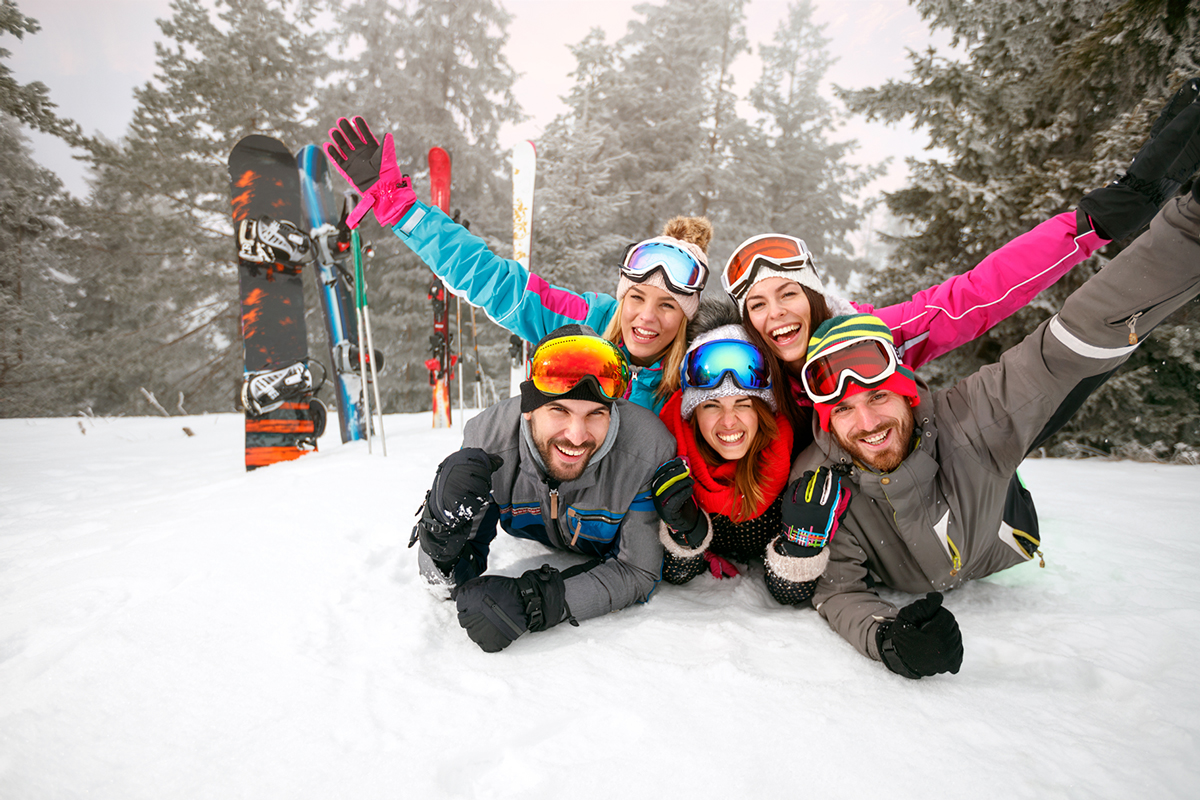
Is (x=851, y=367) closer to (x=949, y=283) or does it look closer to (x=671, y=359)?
(x=671, y=359)

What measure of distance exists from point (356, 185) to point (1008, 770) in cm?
369

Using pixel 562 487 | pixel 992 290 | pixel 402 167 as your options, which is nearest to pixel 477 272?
pixel 562 487

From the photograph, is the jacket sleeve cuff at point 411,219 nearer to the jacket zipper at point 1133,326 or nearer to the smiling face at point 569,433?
the smiling face at point 569,433

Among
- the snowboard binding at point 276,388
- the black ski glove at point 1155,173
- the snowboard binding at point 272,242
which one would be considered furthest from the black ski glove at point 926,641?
the snowboard binding at point 272,242

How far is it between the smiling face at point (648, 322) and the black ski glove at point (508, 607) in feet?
4.42

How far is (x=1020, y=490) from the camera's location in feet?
6.93

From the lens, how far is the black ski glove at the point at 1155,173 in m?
2.03

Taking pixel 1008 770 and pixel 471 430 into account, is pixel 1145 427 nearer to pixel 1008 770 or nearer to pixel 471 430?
pixel 1008 770

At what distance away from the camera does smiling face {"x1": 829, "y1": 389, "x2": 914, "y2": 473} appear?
1949mm

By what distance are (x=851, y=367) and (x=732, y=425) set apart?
1.71ft

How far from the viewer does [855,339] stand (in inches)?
79.1

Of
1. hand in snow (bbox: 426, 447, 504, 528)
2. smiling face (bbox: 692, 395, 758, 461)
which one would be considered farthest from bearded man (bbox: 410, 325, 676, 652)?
smiling face (bbox: 692, 395, 758, 461)

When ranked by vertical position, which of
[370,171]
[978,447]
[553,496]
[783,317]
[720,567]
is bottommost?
[720,567]

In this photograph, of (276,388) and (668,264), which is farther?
(276,388)
